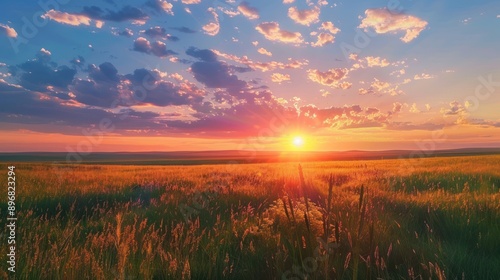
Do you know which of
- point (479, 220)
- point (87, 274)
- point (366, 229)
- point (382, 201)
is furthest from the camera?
point (382, 201)

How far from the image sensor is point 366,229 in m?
3.93

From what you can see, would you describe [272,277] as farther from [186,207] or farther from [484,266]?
[186,207]

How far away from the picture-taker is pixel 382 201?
653cm

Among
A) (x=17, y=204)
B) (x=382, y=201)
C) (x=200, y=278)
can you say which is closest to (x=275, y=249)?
(x=200, y=278)

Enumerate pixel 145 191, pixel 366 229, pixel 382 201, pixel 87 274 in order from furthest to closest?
pixel 145 191 → pixel 382 201 → pixel 366 229 → pixel 87 274

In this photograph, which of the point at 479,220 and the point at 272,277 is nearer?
the point at 272,277

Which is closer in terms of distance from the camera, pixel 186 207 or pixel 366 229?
pixel 366 229

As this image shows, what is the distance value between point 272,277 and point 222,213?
3.19 meters

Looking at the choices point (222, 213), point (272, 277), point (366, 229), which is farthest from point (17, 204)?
point (366, 229)

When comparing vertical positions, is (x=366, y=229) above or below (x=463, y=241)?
above

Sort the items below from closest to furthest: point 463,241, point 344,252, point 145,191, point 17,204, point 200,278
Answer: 1. point 200,278
2. point 344,252
3. point 463,241
4. point 17,204
5. point 145,191

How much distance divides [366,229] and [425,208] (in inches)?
102

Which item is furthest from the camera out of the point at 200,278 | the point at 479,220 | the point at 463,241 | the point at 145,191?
the point at 145,191

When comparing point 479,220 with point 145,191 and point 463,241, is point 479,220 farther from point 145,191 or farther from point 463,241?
point 145,191
